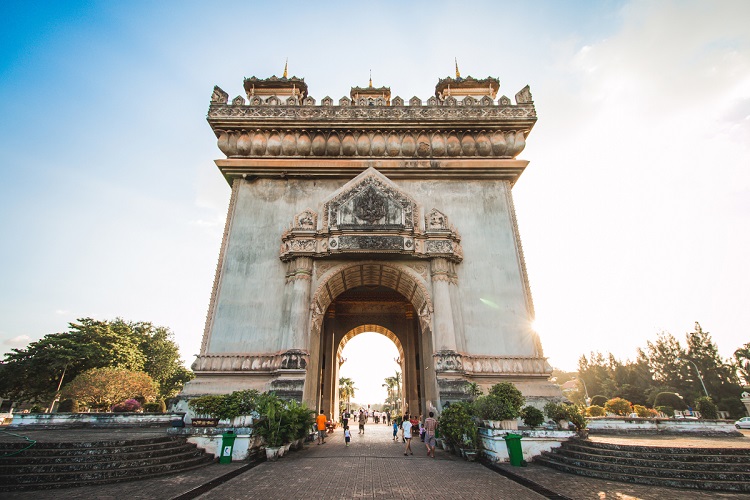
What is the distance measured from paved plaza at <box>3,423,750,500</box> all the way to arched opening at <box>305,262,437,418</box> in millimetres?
4599

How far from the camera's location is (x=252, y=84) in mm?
21750

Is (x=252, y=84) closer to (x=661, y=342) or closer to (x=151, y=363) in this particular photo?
(x=151, y=363)

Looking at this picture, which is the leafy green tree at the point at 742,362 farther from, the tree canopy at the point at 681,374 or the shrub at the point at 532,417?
the shrub at the point at 532,417

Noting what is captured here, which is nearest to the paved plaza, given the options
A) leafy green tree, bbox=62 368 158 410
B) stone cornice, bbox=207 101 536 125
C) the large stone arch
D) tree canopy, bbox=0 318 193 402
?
the large stone arch

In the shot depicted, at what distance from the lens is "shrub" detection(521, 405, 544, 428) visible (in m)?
10.9

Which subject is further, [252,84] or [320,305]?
[252,84]

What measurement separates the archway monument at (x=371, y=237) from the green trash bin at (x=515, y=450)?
10.6 feet

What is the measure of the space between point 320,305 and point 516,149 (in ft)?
40.2

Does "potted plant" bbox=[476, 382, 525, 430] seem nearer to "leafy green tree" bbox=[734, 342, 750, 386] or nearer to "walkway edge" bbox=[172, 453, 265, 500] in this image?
"walkway edge" bbox=[172, 453, 265, 500]

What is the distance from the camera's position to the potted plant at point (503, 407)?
401 inches

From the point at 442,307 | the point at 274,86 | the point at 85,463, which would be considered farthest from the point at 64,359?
the point at 442,307

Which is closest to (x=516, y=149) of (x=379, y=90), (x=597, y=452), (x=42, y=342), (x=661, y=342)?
(x=379, y=90)

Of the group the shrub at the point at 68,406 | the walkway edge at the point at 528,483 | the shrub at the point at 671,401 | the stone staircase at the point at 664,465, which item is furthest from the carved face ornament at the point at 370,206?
the shrub at the point at 671,401

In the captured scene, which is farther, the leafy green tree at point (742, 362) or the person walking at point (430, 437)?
the leafy green tree at point (742, 362)
